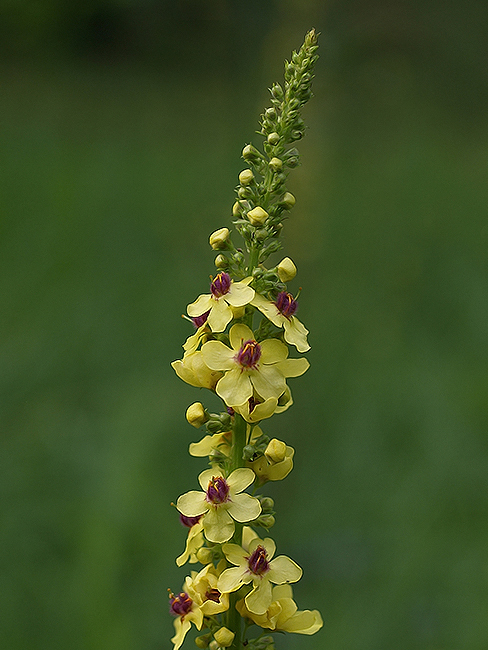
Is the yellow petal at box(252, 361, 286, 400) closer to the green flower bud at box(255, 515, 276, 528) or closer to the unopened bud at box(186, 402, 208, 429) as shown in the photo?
the unopened bud at box(186, 402, 208, 429)

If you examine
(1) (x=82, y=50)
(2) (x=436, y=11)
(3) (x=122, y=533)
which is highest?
(2) (x=436, y=11)

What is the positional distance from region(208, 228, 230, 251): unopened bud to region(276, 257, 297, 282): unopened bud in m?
0.15

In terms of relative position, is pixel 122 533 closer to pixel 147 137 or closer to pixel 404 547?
pixel 404 547

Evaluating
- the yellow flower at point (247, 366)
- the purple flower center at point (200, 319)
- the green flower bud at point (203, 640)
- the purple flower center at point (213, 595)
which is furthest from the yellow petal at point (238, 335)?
the green flower bud at point (203, 640)

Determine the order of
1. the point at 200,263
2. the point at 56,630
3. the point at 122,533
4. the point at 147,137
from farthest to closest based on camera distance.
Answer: the point at 147,137, the point at 200,263, the point at 122,533, the point at 56,630

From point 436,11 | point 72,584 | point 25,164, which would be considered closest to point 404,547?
point 72,584

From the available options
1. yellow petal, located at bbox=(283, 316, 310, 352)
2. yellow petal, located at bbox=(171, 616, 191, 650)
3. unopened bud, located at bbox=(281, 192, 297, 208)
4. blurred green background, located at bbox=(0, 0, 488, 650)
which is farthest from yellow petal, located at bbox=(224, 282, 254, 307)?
blurred green background, located at bbox=(0, 0, 488, 650)

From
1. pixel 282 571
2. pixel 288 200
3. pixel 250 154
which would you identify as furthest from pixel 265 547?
pixel 250 154

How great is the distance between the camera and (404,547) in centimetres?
382

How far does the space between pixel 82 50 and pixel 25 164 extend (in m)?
12.0

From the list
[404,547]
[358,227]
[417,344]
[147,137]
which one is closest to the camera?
[404,547]

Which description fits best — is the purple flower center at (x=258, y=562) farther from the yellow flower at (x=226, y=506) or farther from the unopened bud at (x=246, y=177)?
the unopened bud at (x=246, y=177)

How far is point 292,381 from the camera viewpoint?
541cm

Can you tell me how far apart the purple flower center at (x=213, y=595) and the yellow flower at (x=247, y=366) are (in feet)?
1.40
